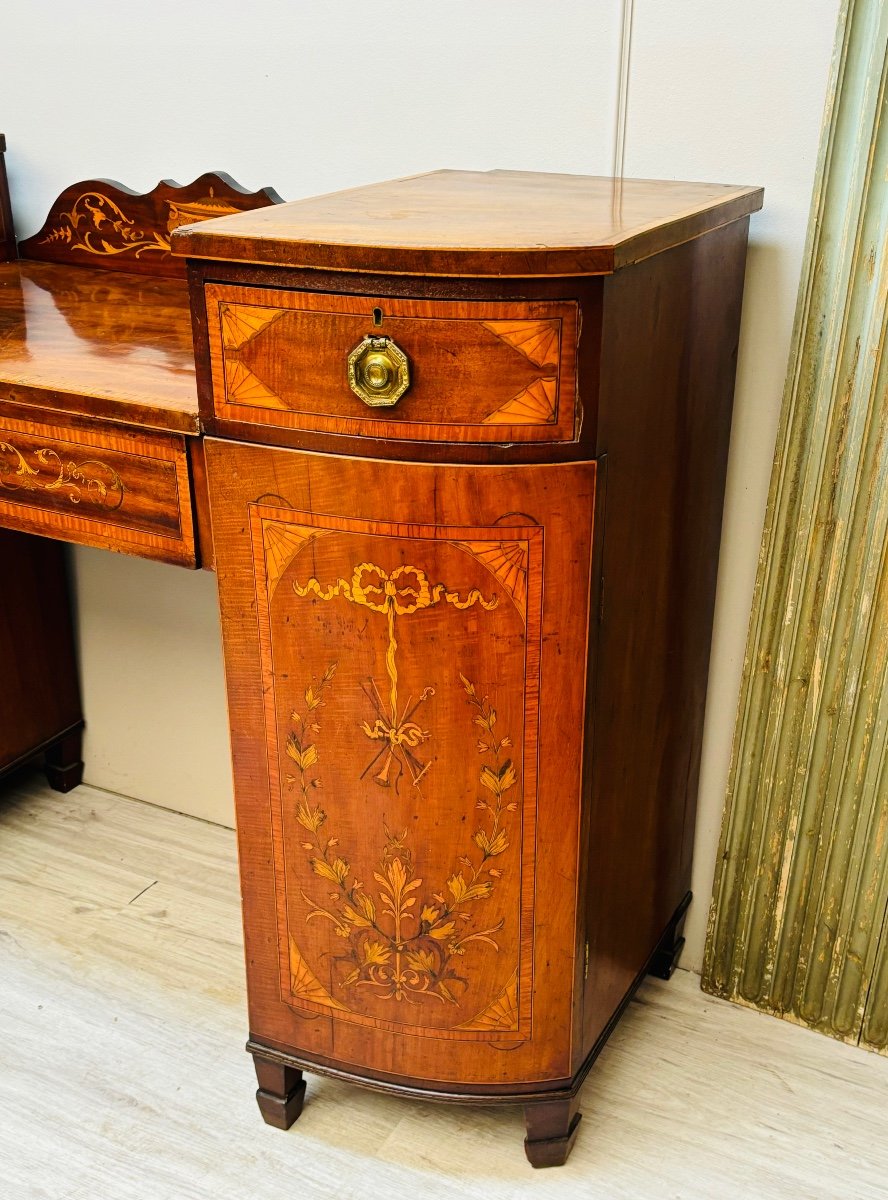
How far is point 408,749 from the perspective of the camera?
1.37m

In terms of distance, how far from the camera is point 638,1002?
1876mm

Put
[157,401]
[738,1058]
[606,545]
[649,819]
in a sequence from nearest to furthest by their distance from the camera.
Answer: [606,545] < [157,401] < [649,819] < [738,1058]

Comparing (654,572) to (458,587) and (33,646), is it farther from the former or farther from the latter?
(33,646)

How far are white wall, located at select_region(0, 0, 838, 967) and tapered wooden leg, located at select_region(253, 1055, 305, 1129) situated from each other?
66 cm

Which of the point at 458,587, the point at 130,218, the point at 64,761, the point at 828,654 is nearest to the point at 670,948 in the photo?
the point at 828,654

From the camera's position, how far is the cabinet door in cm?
127

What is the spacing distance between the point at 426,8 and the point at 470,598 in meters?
0.90

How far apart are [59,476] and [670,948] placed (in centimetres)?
113

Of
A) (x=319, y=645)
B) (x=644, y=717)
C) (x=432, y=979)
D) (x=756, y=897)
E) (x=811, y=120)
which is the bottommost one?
(x=756, y=897)

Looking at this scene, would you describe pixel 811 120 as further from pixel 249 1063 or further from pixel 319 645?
pixel 249 1063

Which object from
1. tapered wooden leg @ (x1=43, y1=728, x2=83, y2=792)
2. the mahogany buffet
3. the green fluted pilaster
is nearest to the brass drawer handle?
the mahogany buffet

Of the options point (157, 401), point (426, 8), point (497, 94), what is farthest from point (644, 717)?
point (426, 8)

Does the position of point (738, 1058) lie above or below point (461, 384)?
below

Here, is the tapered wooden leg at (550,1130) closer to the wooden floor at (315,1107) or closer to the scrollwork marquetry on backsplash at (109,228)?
the wooden floor at (315,1107)
